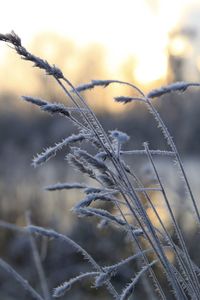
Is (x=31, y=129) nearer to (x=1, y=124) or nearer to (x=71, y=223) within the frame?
(x=1, y=124)

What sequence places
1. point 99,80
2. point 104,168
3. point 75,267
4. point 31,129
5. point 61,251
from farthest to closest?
1. point 31,129
2. point 61,251
3. point 75,267
4. point 99,80
5. point 104,168

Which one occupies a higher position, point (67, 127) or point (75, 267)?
point (67, 127)

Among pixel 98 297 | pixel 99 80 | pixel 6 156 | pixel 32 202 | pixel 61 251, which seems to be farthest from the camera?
pixel 6 156

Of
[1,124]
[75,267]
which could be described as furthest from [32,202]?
[1,124]

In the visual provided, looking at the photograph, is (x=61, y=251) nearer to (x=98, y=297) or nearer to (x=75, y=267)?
(x=75, y=267)

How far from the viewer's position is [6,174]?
862 centimetres

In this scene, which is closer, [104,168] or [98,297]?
[104,168]

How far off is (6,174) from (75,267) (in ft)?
10.4

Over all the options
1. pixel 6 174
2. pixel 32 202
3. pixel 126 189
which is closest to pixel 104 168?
pixel 126 189

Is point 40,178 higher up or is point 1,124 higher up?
point 1,124

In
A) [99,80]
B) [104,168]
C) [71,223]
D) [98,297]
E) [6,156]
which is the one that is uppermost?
[6,156]

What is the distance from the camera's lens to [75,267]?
5.75m

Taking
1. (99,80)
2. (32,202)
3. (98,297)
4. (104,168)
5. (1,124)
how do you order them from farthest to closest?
(1,124) → (32,202) → (98,297) → (99,80) → (104,168)

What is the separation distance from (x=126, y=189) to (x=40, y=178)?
23.5 ft
